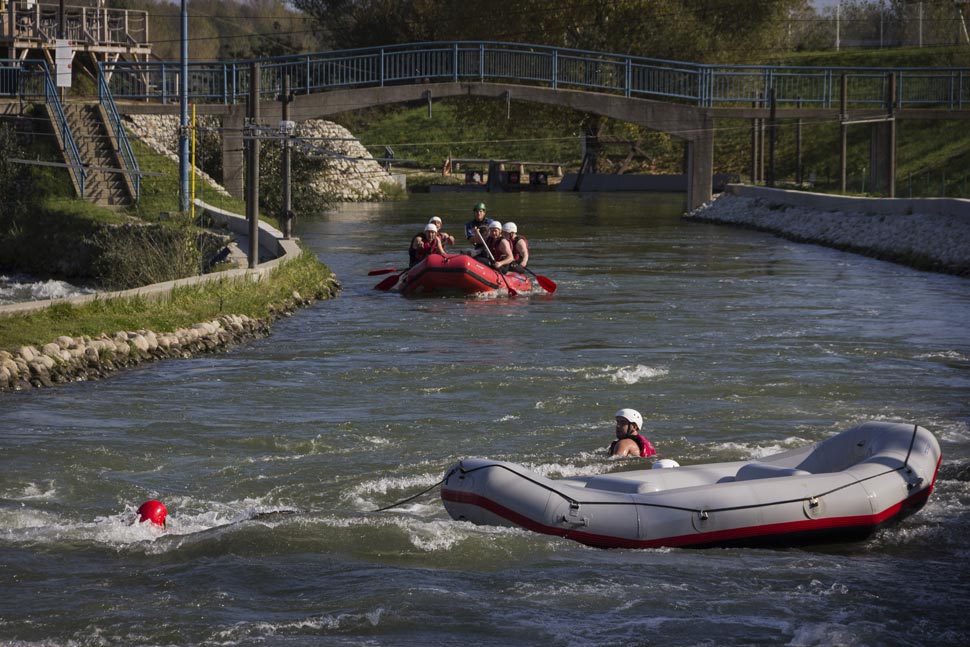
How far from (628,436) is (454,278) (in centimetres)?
1295

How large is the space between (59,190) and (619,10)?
37908mm

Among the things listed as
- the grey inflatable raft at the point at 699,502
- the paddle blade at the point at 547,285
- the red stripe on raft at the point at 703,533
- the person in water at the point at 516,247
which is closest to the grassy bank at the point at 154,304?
the person in water at the point at 516,247

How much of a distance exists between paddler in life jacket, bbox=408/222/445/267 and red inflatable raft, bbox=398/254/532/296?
0.82 m

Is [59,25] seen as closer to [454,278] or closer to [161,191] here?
[161,191]

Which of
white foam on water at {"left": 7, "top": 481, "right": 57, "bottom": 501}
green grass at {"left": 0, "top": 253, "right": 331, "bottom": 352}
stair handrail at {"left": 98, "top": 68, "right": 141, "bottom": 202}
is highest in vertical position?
stair handrail at {"left": 98, "top": 68, "right": 141, "bottom": 202}

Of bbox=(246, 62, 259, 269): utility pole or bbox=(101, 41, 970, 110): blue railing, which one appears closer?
bbox=(246, 62, 259, 269): utility pole

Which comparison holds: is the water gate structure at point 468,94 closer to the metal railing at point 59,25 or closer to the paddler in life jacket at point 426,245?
the metal railing at point 59,25

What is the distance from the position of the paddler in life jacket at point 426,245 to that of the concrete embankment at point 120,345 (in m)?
4.33

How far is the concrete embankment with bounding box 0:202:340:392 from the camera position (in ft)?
55.2

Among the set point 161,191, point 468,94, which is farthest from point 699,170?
point 161,191

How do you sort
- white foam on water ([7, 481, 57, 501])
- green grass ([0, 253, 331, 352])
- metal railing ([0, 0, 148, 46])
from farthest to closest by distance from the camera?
1. metal railing ([0, 0, 148, 46])
2. green grass ([0, 253, 331, 352])
3. white foam on water ([7, 481, 57, 501])

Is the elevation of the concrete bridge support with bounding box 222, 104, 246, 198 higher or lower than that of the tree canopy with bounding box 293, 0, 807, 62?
lower

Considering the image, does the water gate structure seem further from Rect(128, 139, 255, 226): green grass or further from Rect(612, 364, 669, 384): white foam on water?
Rect(612, 364, 669, 384): white foam on water

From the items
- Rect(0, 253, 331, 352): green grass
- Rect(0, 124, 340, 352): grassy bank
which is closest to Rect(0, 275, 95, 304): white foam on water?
Rect(0, 124, 340, 352): grassy bank
